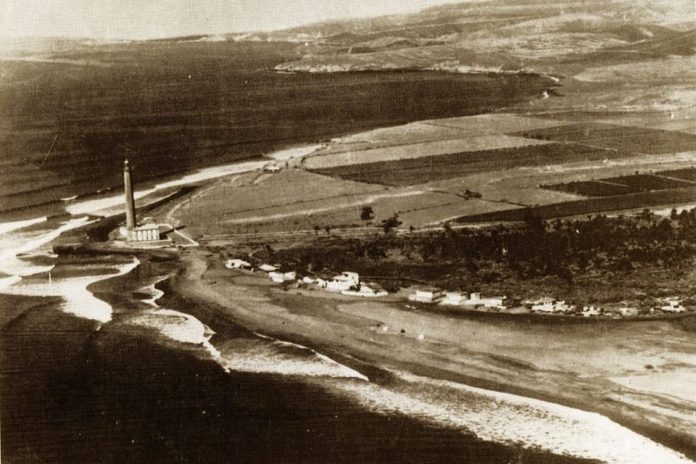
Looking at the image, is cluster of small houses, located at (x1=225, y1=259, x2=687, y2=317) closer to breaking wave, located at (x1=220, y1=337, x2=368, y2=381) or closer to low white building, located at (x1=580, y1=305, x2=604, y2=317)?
low white building, located at (x1=580, y1=305, x2=604, y2=317)

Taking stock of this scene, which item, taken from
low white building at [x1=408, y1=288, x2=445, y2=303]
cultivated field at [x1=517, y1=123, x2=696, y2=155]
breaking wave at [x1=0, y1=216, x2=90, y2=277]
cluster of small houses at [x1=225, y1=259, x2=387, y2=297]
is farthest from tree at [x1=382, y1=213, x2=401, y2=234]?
cultivated field at [x1=517, y1=123, x2=696, y2=155]

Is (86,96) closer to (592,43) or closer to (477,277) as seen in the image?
(592,43)

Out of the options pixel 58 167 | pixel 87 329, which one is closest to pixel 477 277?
pixel 87 329

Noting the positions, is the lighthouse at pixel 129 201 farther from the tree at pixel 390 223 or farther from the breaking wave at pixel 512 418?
the breaking wave at pixel 512 418

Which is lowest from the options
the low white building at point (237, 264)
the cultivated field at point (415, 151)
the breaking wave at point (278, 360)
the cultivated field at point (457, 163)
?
the breaking wave at point (278, 360)

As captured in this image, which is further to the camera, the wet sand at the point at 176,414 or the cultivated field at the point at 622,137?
the cultivated field at the point at 622,137

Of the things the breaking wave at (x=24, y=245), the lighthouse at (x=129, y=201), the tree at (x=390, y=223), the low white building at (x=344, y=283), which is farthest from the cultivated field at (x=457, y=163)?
the low white building at (x=344, y=283)
